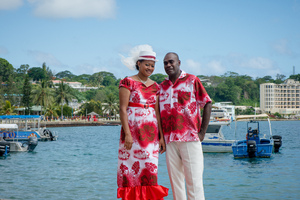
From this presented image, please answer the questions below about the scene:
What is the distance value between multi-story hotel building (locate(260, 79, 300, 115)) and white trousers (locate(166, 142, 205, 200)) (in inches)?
6875

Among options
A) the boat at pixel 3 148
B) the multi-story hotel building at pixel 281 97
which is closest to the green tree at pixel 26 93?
the boat at pixel 3 148

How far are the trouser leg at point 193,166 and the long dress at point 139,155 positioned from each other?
0.30m

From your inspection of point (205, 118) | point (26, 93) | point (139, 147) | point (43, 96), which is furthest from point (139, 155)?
point (26, 93)

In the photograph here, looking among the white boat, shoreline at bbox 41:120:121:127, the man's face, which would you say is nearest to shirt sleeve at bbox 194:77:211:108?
the man's face

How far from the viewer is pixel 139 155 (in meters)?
4.45

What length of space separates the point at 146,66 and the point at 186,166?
1.17 meters

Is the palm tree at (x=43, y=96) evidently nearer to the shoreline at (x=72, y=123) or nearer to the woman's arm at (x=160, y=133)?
the shoreline at (x=72, y=123)

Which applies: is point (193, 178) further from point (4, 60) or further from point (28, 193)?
point (4, 60)

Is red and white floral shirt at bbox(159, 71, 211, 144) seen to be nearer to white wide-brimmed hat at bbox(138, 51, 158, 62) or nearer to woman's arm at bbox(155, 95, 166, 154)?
woman's arm at bbox(155, 95, 166, 154)

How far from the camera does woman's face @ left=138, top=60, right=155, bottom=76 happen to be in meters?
4.55

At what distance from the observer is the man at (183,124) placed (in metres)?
4.46

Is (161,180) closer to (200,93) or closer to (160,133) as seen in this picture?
(160,133)

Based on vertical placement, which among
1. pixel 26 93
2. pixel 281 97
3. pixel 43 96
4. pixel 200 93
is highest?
pixel 281 97

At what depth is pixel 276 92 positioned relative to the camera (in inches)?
7180
